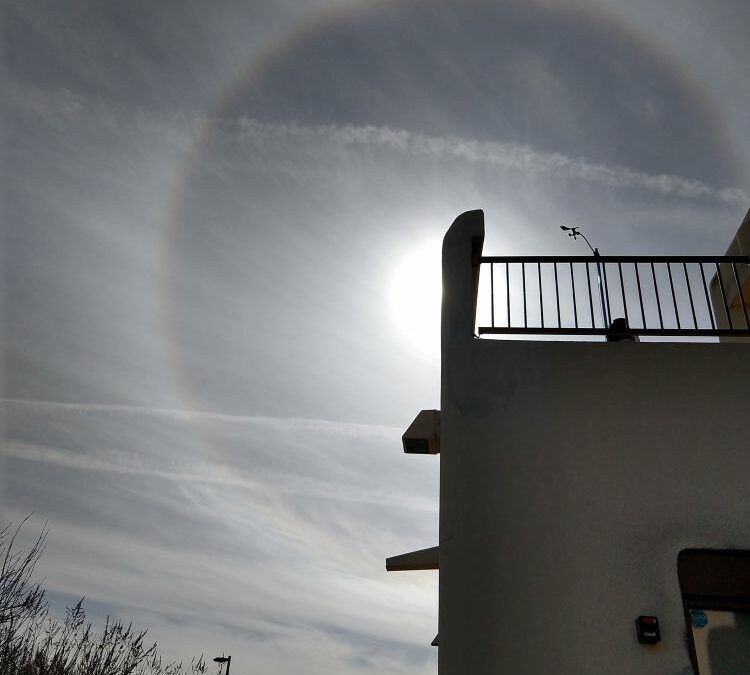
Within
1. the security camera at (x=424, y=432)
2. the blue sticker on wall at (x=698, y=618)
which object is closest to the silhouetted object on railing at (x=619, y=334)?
the security camera at (x=424, y=432)

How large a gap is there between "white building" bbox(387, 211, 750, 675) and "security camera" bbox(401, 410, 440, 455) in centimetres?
139

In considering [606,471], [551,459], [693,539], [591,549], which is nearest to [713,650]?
[693,539]

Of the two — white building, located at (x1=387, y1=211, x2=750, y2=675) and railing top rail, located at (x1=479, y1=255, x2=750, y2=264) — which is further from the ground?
railing top rail, located at (x1=479, y1=255, x2=750, y2=264)

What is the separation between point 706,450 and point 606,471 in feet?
2.44

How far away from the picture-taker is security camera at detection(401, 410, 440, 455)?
6.29 metres

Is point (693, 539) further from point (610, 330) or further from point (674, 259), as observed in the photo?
point (674, 259)

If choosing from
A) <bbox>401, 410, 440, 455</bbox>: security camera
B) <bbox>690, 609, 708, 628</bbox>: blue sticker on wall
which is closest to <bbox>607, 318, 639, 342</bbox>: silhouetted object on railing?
<bbox>401, 410, 440, 455</bbox>: security camera

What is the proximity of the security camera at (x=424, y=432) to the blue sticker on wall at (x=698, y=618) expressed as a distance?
9.26 feet

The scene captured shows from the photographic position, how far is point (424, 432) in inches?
248

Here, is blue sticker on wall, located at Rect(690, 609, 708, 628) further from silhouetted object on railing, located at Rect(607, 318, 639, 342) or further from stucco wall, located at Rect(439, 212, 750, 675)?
silhouetted object on railing, located at Rect(607, 318, 639, 342)

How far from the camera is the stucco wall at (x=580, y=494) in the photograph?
3.87 metres

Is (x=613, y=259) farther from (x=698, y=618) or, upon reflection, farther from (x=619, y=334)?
(x=698, y=618)

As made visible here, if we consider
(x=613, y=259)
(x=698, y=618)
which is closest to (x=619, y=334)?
(x=613, y=259)

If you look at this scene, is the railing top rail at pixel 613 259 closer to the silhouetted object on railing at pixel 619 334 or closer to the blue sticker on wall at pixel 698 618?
the silhouetted object on railing at pixel 619 334
